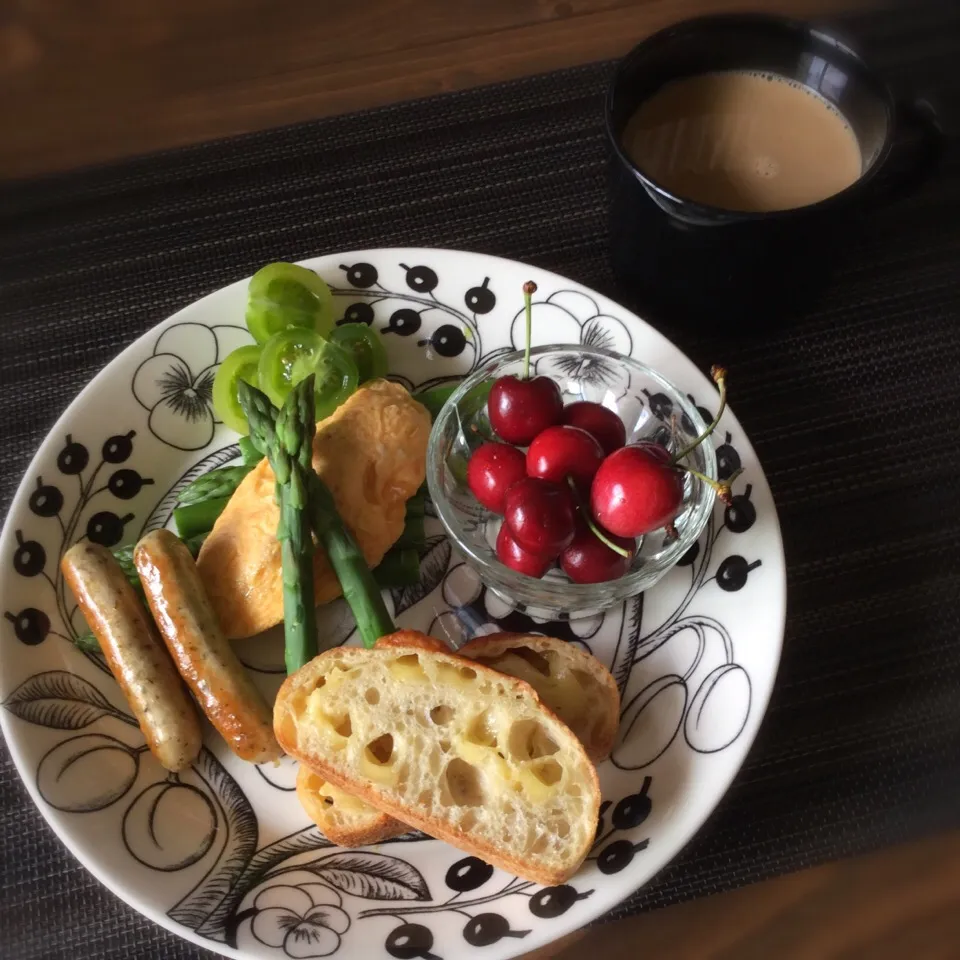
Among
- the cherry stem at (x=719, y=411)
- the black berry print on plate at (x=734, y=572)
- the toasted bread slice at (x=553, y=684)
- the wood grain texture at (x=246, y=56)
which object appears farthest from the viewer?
the wood grain texture at (x=246, y=56)

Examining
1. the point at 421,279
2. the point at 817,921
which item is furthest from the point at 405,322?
the point at 817,921

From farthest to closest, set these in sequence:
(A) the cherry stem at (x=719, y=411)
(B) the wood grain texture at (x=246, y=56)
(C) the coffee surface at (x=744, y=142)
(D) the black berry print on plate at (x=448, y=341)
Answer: (B) the wood grain texture at (x=246, y=56) → (D) the black berry print on plate at (x=448, y=341) → (C) the coffee surface at (x=744, y=142) → (A) the cherry stem at (x=719, y=411)

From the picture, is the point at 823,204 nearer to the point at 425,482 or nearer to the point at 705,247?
the point at 705,247

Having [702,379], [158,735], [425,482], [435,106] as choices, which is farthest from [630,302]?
[158,735]

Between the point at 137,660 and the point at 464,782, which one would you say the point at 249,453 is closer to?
the point at 137,660

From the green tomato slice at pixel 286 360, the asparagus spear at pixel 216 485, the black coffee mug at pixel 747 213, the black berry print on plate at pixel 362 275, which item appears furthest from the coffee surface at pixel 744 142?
the asparagus spear at pixel 216 485

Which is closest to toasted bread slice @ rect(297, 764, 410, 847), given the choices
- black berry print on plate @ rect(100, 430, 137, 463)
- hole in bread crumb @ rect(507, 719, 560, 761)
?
Result: hole in bread crumb @ rect(507, 719, 560, 761)

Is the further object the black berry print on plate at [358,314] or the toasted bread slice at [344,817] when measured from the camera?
the black berry print on plate at [358,314]

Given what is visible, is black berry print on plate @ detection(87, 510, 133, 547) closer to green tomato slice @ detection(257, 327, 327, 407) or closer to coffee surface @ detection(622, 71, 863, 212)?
green tomato slice @ detection(257, 327, 327, 407)

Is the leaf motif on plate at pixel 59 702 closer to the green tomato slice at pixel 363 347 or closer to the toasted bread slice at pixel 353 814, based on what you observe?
the toasted bread slice at pixel 353 814

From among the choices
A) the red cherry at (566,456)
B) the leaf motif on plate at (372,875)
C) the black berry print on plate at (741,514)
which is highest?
the red cherry at (566,456)
